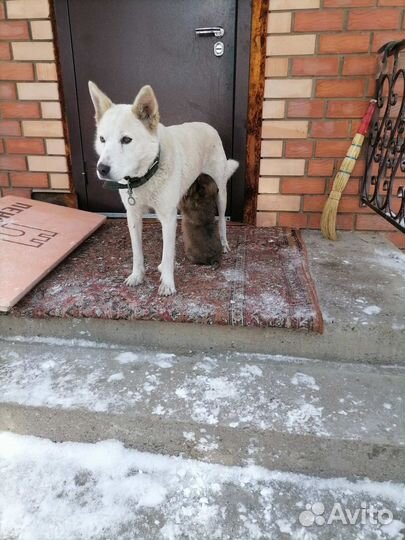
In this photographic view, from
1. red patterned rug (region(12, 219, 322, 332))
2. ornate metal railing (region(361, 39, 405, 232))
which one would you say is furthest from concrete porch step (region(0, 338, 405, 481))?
ornate metal railing (region(361, 39, 405, 232))

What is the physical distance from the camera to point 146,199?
5.91ft

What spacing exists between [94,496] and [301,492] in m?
0.66

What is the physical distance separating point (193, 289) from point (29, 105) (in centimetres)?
185

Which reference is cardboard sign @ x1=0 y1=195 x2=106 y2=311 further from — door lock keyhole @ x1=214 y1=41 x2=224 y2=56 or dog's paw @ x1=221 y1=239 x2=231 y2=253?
door lock keyhole @ x1=214 y1=41 x2=224 y2=56

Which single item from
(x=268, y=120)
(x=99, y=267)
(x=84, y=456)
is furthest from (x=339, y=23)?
(x=84, y=456)

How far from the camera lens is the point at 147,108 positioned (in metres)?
1.62

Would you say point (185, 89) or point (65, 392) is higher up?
point (185, 89)

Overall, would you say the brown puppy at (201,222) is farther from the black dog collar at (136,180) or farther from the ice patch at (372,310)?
the ice patch at (372,310)

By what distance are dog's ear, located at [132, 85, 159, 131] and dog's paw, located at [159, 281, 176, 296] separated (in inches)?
27.4

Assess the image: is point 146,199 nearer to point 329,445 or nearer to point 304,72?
point 329,445

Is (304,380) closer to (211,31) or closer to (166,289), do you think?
(166,289)

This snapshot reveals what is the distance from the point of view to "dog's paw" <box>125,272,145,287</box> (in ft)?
6.40

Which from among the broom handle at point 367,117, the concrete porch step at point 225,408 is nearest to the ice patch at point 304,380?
the concrete porch step at point 225,408

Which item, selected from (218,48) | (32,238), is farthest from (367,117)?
(32,238)
